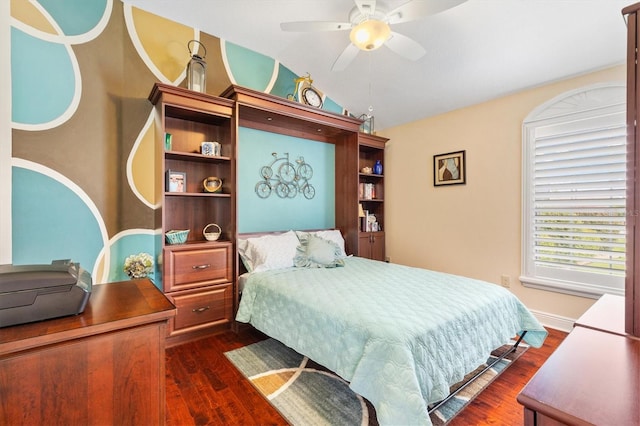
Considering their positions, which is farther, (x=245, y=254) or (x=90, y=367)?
(x=245, y=254)

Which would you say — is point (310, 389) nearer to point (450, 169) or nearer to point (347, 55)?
point (347, 55)

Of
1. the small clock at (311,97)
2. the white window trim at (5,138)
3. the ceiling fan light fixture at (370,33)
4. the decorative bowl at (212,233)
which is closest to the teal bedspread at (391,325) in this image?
the decorative bowl at (212,233)

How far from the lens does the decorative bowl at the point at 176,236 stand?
2.55 meters

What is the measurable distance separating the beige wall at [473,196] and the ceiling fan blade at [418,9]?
1.86m

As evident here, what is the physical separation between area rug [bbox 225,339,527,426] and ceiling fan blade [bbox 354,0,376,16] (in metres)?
2.58

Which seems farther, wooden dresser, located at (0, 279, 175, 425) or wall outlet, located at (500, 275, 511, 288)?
wall outlet, located at (500, 275, 511, 288)

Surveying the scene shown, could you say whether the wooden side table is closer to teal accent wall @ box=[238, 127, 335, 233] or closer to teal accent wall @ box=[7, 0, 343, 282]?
→ teal accent wall @ box=[7, 0, 343, 282]

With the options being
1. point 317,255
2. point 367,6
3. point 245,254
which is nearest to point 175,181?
point 245,254

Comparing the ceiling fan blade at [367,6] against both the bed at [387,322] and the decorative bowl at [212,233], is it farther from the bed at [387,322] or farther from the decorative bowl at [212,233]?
the decorative bowl at [212,233]

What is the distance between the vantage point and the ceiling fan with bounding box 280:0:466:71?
5.96ft

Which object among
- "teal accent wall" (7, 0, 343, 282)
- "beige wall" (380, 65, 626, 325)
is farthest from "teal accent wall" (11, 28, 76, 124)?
"beige wall" (380, 65, 626, 325)

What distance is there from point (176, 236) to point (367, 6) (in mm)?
2383

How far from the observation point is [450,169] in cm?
359

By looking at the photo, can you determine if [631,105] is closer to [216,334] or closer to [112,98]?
[216,334]
